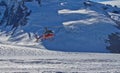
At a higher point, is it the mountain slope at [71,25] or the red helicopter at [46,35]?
the red helicopter at [46,35]

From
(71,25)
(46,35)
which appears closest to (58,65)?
(46,35)

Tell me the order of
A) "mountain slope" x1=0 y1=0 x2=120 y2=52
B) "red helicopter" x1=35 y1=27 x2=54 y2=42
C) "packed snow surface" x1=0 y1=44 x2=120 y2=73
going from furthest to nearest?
1. "red helicopter" x1=35 y1=27 x2=54 y2=42
2. "mountain slope" x1=0 y1=0 x2=120 y2=52
3. "packed snow surface" x1=0 y1=44 x2=120 y2=73

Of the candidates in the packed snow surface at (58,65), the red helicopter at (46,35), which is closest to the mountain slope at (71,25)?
the red helicopter at (46,35)

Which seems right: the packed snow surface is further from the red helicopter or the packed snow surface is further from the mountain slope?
the red helicopter

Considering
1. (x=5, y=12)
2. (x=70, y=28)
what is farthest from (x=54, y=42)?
(x=5, y=12)

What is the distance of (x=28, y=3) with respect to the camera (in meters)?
117

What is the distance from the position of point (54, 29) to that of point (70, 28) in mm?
4918

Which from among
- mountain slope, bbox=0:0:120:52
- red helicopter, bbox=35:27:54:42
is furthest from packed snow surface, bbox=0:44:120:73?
red helicopter, bbox=35:27:54:42

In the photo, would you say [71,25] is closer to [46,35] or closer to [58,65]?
[46,35]

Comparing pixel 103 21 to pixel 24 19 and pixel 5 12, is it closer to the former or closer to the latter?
pixel 24 19

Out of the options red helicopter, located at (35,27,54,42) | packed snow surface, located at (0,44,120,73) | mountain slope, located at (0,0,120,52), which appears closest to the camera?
packed snow surface, located at (0,44,120,73)

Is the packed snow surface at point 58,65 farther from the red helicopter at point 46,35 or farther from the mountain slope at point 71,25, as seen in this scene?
the red helicopter at point 46,35

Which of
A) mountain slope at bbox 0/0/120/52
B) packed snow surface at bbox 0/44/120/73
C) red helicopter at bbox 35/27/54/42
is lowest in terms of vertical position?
mountain slope at bbox 0/0/120/52

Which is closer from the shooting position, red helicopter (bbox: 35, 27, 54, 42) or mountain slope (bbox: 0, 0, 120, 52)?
mountain slope (bbox: 0, 0, 120, 52)
